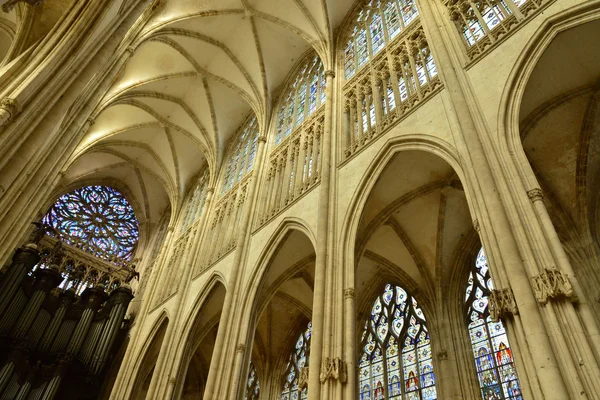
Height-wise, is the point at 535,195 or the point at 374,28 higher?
the point at 374,28

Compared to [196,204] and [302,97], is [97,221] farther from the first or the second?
[302,97]

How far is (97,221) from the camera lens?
20.4 m

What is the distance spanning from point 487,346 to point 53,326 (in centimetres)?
1412

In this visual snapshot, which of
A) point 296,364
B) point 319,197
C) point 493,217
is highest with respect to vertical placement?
point 319,197

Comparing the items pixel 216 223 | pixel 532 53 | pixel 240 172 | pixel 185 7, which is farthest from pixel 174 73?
pixel 532 53

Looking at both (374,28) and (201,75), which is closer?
(374,28)

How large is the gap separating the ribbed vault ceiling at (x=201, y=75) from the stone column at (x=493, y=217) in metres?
5.78

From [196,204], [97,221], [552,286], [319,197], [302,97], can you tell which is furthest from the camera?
[97,221]

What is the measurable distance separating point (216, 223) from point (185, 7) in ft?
22.2

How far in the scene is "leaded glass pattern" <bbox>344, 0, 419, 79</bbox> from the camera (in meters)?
10.2

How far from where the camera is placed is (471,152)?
5715mm

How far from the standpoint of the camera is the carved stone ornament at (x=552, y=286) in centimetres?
404

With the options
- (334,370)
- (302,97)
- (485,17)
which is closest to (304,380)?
(334,370)

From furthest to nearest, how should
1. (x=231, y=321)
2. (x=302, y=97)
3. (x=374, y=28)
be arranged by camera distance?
(x=302, y=97) → (x=374, y=28) → (x=231, y=321)
